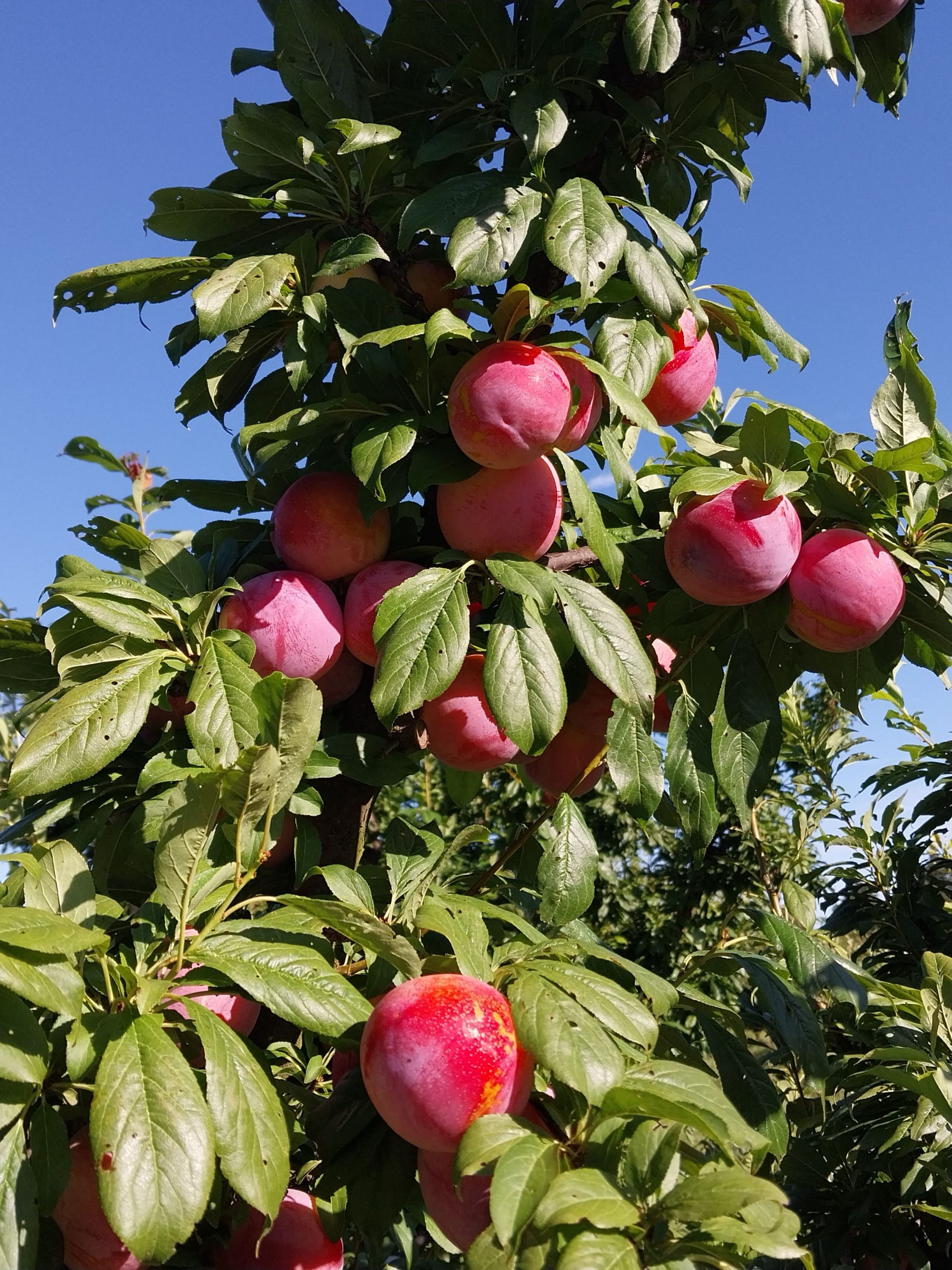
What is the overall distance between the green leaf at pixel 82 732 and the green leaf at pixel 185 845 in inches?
5.4

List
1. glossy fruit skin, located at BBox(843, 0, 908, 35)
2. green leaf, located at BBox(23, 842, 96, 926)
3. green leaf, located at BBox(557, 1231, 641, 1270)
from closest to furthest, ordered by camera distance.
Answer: green leaf, located at BBox(557, 1231, 641, 1270), green leaf, located at BBox(23, 842, 96, 926), glossy fruit skin, located at BBox(843, 0, 908, 35)

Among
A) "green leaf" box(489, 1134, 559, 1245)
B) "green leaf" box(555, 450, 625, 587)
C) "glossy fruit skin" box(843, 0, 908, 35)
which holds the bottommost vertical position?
"green leaf" box(489, 1134, 559, 1245)

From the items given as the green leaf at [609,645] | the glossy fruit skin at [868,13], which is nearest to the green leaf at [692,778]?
the green leaf at [609,645]

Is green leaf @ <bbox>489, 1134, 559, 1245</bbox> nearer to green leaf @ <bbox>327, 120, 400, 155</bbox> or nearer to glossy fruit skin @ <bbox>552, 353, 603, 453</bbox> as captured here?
glossy fruit skin @ <bbox>552, 353, 603, 453</bbox>

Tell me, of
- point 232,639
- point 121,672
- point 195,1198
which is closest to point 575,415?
point 232,639

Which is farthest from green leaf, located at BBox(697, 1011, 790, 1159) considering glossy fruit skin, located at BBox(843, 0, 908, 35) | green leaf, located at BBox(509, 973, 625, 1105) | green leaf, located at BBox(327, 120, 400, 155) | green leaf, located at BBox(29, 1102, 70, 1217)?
glossy fruit skin, located at BBox(843, 0, 908, 35)

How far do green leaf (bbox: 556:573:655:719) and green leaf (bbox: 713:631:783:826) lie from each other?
6.7 inches

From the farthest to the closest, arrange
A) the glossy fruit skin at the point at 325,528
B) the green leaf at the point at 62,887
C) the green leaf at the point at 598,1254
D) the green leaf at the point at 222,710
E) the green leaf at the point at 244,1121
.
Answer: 1. the glossy fruit skin at the point at 325,528
2. the green leaf at the point at 222,710
3. the green leaf at the point at 62,887
4. the green leaf at the point at 244,1121
5. the green leaf at the point at 598,1254

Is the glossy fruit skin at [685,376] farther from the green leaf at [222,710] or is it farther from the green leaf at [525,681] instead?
the green leaf at [222,710]

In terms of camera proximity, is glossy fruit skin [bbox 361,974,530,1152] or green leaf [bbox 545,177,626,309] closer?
glossy fruit skin [bbox 361,974,530,1152]

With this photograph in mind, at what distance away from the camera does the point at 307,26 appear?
1.33m

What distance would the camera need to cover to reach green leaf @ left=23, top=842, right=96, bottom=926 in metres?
0.88

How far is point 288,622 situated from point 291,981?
45cm

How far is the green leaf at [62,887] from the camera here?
34.6 inches
